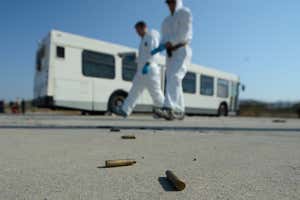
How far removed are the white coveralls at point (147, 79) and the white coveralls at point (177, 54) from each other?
1.64 feet

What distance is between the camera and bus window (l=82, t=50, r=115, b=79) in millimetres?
8289

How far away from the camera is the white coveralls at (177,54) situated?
4.72 metres

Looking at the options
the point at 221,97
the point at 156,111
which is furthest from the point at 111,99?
the point at 221,97

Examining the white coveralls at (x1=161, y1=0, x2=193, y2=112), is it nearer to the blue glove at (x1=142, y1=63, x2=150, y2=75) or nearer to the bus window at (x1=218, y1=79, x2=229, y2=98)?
the blue glove at (x1=142, y1=63, x2=150, y2=75)

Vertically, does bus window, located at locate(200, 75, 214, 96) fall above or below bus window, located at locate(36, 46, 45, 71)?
below

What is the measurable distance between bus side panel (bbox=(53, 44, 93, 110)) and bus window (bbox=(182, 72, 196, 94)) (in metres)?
4.38

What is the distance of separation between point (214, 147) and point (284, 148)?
1.49 ft

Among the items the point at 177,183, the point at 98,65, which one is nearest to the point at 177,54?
the point at 177,183

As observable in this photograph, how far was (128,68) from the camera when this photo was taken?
9438 mm

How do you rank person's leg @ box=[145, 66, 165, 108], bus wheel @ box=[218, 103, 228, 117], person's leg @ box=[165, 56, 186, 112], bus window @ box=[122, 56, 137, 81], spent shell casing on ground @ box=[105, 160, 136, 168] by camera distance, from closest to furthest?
spent shell casing on ground @ box=[105, 160, 136, 168], person's leg @ box=[165, 56, 186, 112], person's leg @ box=[145, 66, 165, 108], bus window @ box=[122, 56, 137, 81], bus wheel @ box=[218, 103, 228, 117]

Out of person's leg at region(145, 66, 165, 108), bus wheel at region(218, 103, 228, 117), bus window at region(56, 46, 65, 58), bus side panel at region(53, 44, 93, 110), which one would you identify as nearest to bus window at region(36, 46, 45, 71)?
bus window at region(56, 46, 65, 58)

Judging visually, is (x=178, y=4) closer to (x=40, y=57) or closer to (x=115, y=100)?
(x=115, y=100)

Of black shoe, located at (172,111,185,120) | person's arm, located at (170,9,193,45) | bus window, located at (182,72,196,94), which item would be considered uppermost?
person's arm, located at (170,9,193,45)

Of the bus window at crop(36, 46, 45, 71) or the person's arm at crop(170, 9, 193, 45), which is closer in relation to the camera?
the person's arm at crop(170, 9, 193, 45)
